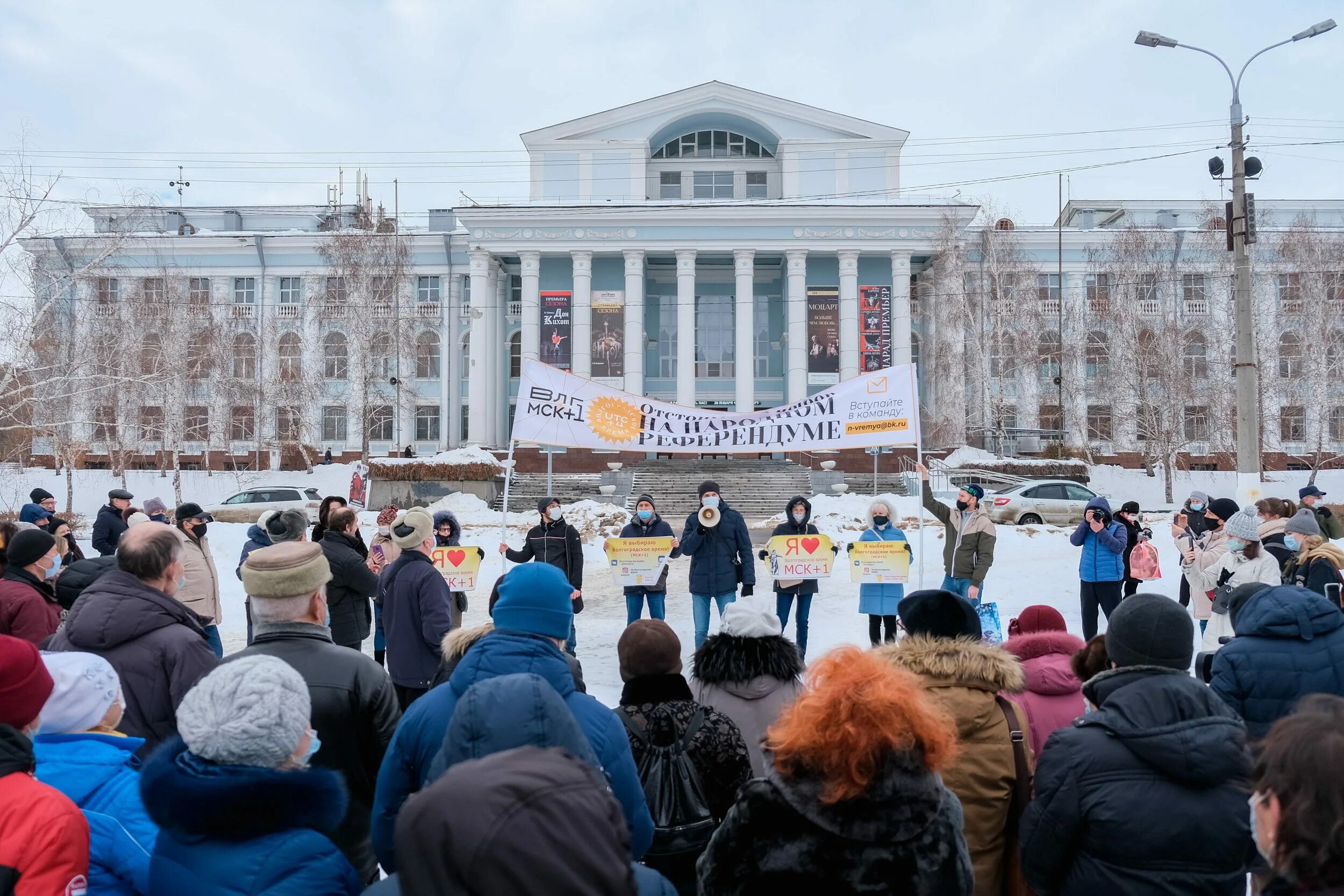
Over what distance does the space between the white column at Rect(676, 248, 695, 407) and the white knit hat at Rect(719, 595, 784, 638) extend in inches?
1334

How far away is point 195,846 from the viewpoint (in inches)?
79.7

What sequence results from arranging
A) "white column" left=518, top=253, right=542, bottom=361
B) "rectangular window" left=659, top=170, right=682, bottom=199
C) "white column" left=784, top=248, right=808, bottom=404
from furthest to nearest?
"rectangular window" left=659, top=170, right=682, bottom=199
"white column" left=518, top=253, right=542, bottom=361
"white column" left=784, top=248, right=808, bottom=404

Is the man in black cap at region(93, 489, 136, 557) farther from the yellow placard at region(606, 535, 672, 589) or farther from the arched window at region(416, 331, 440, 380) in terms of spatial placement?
the arched window at region(416, 331, 440, 380)

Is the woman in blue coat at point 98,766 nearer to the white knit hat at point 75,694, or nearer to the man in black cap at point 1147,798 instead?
the white knit hat at point 75,694

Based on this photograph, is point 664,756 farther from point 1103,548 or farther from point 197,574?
point 1103,548

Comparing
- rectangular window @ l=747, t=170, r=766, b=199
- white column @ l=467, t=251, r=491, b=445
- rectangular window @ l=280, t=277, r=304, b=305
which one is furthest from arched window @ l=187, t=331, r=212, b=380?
rectangular window @ l=747, t=170, r=766, b=199

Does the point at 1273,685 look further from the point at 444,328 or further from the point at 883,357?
the point at 444,328

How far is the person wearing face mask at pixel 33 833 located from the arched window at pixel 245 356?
41797mm

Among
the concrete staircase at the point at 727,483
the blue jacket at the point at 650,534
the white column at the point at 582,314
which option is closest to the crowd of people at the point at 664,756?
the blue jacket at the point at 650,534

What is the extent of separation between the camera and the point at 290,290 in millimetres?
44156

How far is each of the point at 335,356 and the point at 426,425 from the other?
17.2 feet

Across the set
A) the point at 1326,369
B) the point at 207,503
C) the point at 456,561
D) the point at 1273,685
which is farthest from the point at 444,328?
the point at 1273,685

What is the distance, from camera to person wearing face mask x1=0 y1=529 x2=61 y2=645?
197 inches

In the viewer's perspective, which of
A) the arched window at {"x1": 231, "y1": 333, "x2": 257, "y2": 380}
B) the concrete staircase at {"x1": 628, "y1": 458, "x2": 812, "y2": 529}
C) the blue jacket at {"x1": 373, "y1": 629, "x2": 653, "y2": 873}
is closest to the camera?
the blue jacket at {"x1": 373, "y1": 629, "x2": 653, "y2": 873}
